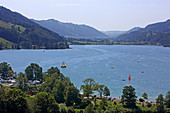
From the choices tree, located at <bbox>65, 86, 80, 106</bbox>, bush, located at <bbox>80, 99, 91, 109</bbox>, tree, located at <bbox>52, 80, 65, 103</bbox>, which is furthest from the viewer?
tree, located at <bbox>52, 80, 65, 103</bbox>

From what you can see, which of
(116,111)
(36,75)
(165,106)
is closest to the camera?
(116,111)

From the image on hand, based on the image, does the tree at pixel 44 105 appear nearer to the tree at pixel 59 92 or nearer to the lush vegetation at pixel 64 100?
the lush vegetation at pixel 64 100

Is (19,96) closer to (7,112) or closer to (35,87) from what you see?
(7,112)

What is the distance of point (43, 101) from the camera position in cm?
4106

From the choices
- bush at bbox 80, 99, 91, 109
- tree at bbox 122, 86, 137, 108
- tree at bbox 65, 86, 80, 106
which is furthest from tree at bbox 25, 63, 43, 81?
tree at bbox 122, 86, 137, 108

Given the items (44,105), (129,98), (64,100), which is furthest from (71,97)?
(129,98)

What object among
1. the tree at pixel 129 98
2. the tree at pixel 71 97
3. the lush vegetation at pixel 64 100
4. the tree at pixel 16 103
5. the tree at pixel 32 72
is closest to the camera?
the tree at pixel 16 103

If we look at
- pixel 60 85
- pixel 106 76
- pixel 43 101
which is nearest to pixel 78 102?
pixel 60 85

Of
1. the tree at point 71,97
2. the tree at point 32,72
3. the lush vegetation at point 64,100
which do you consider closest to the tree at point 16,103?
the lush vegetation at point 64,100

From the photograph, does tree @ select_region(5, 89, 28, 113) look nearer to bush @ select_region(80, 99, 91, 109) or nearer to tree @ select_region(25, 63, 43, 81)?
bush @ select_region(80, 99, 91, 109)

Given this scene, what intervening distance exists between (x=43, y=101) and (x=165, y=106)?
103 feet

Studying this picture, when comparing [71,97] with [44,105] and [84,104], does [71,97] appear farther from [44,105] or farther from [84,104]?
[44,105]

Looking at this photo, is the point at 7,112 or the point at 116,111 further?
the point at 116,111

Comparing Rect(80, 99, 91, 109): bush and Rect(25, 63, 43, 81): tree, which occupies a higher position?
Rect(25, 63, 43, 81): tree
